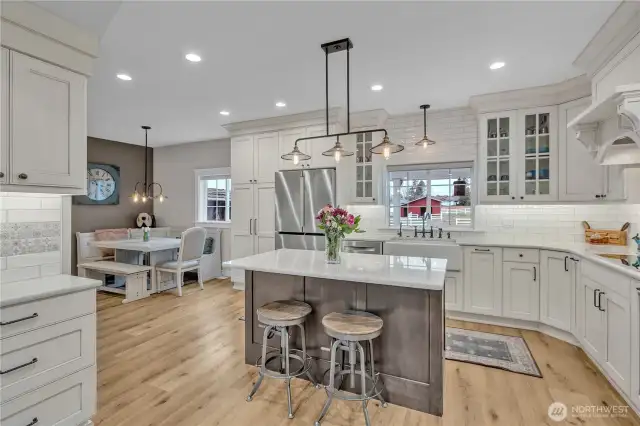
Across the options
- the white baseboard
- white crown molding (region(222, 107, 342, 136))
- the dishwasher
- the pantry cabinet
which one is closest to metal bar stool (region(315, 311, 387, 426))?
the dishwasher

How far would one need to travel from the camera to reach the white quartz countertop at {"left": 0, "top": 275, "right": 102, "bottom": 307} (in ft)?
5.18

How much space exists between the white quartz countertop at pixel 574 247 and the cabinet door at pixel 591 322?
0.73 ft

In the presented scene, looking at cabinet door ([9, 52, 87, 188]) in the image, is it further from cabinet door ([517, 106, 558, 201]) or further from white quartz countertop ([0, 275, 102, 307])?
cabinet door ([517, 106, 558, 201])

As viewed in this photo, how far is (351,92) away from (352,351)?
2732 mm

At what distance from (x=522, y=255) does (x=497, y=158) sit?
1.19 m

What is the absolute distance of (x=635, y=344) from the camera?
2.00 metres

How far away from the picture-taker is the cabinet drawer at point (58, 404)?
159cm

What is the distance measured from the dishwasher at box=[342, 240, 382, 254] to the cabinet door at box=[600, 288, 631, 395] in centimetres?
211

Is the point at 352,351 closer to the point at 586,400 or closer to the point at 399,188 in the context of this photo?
the point at 586,400

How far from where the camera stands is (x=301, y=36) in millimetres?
2426

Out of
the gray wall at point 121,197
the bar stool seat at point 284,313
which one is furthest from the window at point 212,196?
the bar stool seat at point 284,313

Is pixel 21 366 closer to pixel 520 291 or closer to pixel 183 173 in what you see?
pixel 520 291

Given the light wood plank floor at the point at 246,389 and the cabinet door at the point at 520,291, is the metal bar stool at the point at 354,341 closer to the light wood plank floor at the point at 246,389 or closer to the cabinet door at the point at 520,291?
the light wood plank floor at the point at 246,389

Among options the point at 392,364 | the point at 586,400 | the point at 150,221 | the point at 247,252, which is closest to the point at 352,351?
the point at 392,364
